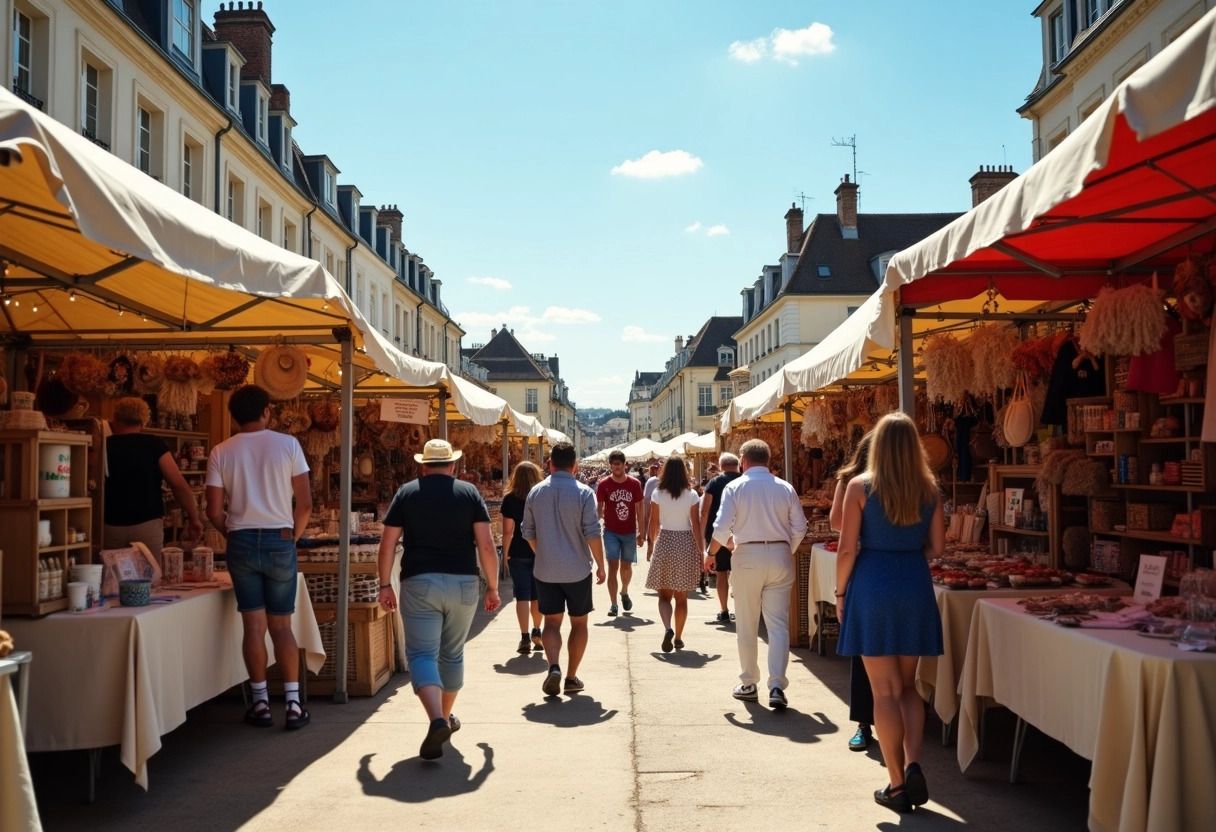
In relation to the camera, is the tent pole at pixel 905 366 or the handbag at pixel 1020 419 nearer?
the tent pole at pixel 905 366

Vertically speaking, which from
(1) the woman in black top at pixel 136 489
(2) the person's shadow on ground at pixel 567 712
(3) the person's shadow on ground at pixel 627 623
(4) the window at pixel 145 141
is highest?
(4) the window at pixel 145 141

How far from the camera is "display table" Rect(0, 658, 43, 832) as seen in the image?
3.43 metres

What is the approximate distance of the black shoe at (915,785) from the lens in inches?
179

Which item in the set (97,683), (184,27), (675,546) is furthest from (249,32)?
(97,683)

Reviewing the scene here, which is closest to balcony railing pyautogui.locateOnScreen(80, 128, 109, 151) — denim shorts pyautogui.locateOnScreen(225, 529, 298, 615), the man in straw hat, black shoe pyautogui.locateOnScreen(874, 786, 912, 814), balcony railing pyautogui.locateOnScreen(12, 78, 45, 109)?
balcony railing pyautogui.locateOnScreen(12, 78, 45, 109)

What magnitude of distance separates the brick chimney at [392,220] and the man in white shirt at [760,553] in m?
34.2

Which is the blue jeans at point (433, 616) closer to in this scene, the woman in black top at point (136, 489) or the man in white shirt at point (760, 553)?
the woman in black top at point (136, 489)

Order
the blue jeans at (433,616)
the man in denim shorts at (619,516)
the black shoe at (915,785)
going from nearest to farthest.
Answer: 1. the black shoe at (915,785)
2. the blue jeans at (433,616)
3. the man in denim shorts at (619,516)

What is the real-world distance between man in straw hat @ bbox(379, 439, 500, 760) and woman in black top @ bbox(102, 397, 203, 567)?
65.2 inches

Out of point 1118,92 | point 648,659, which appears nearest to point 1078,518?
point 648,659

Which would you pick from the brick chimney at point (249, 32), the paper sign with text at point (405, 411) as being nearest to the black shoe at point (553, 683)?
the paper sign with text at point (405, 411)

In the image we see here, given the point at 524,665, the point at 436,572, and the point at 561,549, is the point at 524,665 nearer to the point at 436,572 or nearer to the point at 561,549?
the point at 561,549

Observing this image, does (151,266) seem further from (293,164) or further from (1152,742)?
(293,164)

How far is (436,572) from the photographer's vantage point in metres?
5.76
